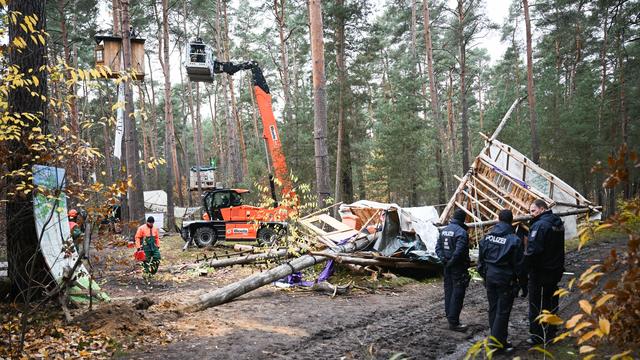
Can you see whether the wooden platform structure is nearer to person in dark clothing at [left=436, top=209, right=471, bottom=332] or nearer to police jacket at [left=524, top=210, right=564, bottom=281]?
person in dark clothing at [left=436, top=209, right=471, bottom=332]

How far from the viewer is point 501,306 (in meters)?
5.37

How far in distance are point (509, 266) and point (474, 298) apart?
314 centimetres

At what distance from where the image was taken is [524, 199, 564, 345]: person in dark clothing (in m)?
5.49

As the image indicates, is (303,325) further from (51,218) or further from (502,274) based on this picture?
(51,218)

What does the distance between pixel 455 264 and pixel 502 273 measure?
109 cm

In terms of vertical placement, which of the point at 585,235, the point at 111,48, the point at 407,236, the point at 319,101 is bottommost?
the point at 407,236

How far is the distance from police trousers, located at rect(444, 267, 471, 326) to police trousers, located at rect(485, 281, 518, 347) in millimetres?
804

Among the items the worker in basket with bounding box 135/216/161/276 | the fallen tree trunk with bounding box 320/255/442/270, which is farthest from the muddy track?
the worker in basket with bounding box 135/216/161/276

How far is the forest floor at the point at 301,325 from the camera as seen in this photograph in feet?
18.1

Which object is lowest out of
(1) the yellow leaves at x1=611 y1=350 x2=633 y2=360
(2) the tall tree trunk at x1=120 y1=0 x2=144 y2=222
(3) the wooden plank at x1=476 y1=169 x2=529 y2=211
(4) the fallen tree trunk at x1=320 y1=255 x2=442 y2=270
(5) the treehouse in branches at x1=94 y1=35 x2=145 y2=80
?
(4) the fallen tree trunk at x1=320 y1=255 x2=442 y2=270

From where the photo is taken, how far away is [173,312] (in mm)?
7031

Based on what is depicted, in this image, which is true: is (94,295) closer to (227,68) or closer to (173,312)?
(173,312)

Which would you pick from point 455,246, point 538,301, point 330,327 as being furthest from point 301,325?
point 538,301

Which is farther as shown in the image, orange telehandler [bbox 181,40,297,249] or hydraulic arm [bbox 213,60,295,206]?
orange telehandler [bbox 181,40,297,249]
